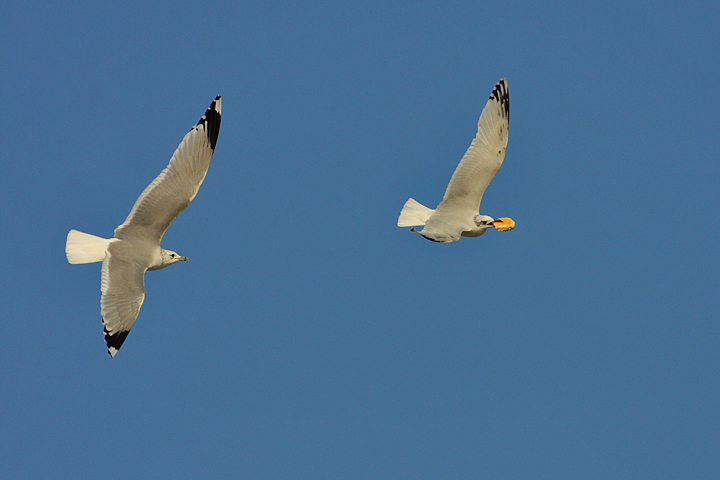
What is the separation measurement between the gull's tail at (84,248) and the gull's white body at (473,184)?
437 cm

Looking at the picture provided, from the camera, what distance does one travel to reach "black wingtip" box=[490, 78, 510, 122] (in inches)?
521

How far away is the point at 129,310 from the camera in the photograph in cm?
1185

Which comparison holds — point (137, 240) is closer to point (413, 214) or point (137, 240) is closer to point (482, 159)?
point (413, 214)

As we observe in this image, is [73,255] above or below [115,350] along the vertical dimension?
above

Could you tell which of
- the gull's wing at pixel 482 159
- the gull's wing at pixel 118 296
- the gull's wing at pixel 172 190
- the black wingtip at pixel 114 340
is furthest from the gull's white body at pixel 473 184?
the black wingtip at pixel 114 340

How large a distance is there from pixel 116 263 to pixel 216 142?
2161mm

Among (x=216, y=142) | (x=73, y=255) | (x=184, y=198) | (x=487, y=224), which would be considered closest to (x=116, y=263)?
(x=73, y=255)

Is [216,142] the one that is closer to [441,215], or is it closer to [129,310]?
[129,310]

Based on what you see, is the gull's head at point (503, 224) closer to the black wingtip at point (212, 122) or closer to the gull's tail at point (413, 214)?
the gull's tail at point (413, 214)

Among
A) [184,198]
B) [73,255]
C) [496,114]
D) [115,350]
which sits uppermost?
[496,114]

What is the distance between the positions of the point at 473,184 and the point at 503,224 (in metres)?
0.75

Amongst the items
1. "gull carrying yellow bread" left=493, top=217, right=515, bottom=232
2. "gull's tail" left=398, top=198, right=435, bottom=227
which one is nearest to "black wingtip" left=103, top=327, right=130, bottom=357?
"gull's tail" left=398, top=198, right=435, bottom=227

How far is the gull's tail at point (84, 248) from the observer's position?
11688mm

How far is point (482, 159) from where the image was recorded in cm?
1304
